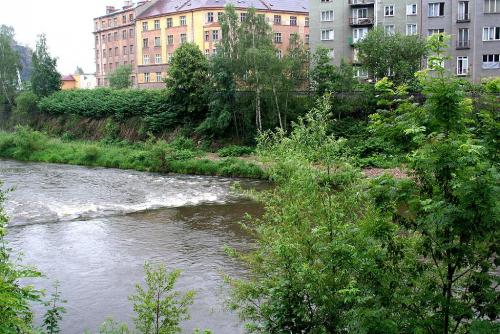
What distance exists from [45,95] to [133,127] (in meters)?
17.7

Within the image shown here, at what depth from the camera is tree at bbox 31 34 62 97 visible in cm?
5606

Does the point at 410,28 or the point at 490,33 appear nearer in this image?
the point at 490,33

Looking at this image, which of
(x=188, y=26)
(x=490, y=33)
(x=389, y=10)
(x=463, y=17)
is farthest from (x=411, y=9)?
(x=188, y=26)

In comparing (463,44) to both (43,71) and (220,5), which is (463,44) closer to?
(220,5)

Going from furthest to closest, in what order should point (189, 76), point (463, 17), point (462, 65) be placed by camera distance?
point (462, 65) → point (463, 17) → point (189, 76)

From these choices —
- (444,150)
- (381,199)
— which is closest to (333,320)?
(381,199)

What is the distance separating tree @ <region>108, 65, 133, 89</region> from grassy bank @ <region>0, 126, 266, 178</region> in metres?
20.5

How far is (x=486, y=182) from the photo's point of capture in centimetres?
492

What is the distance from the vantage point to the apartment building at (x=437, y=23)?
141 feet

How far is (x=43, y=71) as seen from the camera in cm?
5650

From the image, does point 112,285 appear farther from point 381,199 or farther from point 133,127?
point 133,127

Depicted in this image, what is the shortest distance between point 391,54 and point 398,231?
34.7m

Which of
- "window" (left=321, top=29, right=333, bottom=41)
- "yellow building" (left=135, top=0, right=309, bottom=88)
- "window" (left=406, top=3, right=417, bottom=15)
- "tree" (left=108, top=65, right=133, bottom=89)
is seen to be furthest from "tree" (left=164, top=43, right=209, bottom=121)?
"tree" (left=108, top=65, right=133, bottom=89)

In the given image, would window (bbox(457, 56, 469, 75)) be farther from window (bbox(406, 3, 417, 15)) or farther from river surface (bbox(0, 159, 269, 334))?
river surface (bbox(0, 159, 269, 334))
